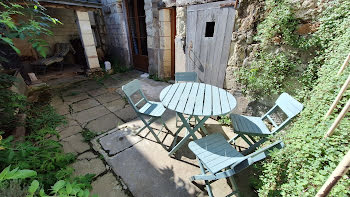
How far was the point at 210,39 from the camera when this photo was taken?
9.85 feet

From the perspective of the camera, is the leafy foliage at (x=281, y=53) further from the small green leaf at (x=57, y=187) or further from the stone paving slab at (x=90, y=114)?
the stone paving slab at (x=90, y=114)

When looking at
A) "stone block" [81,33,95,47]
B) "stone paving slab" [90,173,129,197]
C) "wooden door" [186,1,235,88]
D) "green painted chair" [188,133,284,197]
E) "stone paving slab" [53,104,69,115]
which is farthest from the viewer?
"stone block" [81,33,95,47]

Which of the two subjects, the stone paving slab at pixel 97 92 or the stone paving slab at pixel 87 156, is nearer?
the stone paving slab at pixel 87 156

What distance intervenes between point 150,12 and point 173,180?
4.85 m

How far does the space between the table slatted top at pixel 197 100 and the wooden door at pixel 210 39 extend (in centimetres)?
86

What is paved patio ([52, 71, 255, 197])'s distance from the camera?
176 cm

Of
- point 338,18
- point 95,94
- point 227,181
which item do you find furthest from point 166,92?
point 95,94

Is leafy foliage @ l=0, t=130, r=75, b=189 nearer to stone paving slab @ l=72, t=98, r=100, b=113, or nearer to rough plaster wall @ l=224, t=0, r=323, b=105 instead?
stone paving slab @ l=72, t=98, r=100, b=113

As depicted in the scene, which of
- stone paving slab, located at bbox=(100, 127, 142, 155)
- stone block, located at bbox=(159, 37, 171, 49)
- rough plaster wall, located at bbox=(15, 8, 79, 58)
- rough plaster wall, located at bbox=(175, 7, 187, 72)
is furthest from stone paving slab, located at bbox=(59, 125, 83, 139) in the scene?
rough plaster wall, located at bbox=(15, 8, 79, 58)

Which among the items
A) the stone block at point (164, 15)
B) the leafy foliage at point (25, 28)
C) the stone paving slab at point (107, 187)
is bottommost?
the stone paving slab at point (107, 187)

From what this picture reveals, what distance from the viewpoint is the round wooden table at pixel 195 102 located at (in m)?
1.78

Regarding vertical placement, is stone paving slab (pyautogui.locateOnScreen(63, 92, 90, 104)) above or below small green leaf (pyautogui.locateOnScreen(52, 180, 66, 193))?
below

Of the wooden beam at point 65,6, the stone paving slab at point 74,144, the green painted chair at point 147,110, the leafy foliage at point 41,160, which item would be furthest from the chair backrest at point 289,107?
the wooden beam at point 65,6

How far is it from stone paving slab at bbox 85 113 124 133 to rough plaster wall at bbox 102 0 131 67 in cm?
387
